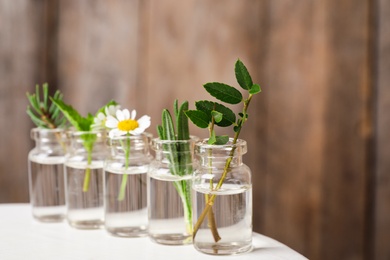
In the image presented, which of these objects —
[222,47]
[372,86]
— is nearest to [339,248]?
[372,86]

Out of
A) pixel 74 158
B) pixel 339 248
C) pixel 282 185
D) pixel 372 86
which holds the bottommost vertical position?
pixel 339 248

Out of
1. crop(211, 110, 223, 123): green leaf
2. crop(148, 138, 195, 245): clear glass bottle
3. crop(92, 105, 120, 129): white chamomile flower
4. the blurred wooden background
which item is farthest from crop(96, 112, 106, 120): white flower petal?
the blurred wooden background

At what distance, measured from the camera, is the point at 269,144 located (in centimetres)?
178

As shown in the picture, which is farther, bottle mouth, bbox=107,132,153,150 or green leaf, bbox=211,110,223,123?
bottle mouth, bbox=107,132,153,150

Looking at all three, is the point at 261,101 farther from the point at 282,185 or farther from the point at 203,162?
the point at 203,162

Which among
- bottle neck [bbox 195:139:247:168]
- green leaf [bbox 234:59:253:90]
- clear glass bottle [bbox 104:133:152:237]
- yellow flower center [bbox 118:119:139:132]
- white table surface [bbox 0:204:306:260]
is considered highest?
green leaf [bbox 234:59:253:90]

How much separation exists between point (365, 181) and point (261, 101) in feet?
0.99

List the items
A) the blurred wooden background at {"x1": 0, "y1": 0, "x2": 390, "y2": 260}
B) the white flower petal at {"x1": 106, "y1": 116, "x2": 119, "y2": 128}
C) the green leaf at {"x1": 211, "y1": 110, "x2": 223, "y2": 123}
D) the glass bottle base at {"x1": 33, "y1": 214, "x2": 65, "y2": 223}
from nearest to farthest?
the green leaf at {"x1": 211, "y1": 110, "x2": 223, "y2": 123}
the white flower petal at {"x1": 106, "y1": 116, "x2": 119, "y2": 128}
the glass bottle base at {"x1": 33, "y1": 214, "x2": 65, "y2": 223}
the blurred wooden background at {"x1": 0, "y1": 0, "x2": 390, "y2": 260}

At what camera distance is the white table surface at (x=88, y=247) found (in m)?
1.02

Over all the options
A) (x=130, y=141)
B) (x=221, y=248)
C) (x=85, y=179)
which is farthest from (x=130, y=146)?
(x=221, y=248)

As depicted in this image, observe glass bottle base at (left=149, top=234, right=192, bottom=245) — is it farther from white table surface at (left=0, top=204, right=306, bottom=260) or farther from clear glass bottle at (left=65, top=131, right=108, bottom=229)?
clear glass bottle at (left=65, top=131, right=108, bottom=229)

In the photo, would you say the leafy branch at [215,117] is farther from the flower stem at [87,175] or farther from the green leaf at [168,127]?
the flower stem at [87,175]

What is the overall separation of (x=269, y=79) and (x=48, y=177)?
710 millimetres

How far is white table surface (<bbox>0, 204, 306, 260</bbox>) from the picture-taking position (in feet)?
3.35
